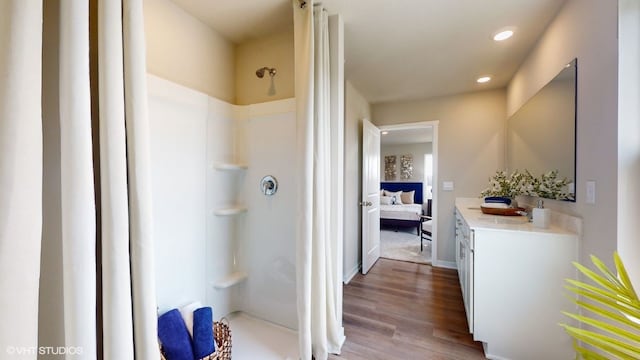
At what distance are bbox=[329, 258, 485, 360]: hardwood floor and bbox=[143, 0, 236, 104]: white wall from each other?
231cm

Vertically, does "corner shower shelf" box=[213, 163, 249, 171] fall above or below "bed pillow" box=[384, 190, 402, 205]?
above

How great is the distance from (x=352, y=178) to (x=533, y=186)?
1.80m

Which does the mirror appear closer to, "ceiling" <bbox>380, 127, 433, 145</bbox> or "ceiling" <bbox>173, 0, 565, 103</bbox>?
"ceiling" <bbox>173, 0, 565, 103</bbox>

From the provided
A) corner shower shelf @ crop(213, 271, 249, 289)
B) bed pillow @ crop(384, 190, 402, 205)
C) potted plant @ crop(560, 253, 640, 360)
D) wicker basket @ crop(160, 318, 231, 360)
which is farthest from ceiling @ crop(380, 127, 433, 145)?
potted plant @ crop(560, 253, 640, 360)

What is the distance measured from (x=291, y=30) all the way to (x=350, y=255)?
255 centimetres

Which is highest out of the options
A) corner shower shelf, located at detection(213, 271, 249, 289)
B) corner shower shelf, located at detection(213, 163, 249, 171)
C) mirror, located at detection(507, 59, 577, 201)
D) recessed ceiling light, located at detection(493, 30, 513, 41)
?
recessed ceiling light, located at detection(493, 30, 513, 41)

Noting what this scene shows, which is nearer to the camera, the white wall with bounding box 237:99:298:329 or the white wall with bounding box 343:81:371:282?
the white wall with bounding box 237:99:298:329

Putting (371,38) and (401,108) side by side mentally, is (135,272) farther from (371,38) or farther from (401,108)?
(401,108)

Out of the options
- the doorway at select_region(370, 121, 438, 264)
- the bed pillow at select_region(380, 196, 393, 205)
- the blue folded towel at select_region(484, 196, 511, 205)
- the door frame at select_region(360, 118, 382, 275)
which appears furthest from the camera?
the bed pillow at select_region(380, 196, 393, 205)

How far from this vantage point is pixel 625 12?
3.92ft

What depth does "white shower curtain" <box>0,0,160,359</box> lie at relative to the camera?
2.29ft

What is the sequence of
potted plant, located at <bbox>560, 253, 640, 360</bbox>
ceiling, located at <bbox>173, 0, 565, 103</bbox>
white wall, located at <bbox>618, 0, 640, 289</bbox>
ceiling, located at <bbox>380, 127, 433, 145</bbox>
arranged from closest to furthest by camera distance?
potted plant, located at <bbox>560, 253, 640, 360</bbox>, white wall, located at <bbox>618, 0, 640, 289</bbox>, ceiling, located at <bbox>173, 0, 565, 103</bbox>, ceiling, located at <bbox>380, 127, 433, 145</bbox>

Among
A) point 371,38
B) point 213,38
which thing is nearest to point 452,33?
point 371,38

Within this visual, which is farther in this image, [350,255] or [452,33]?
[350,255]
